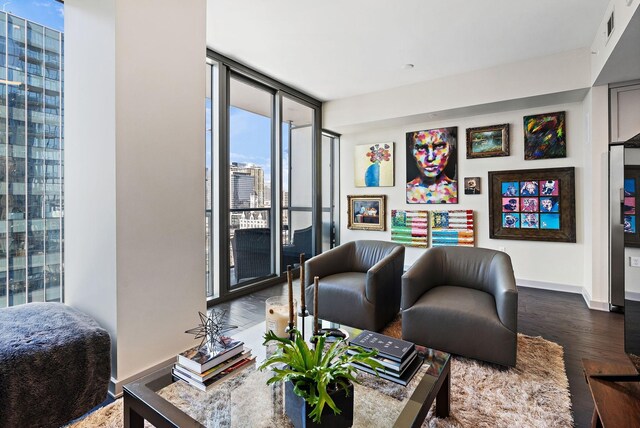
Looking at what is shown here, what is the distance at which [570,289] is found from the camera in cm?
413

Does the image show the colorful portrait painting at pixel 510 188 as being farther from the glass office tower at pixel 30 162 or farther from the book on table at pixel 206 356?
the glass office tower at pixel 30 162

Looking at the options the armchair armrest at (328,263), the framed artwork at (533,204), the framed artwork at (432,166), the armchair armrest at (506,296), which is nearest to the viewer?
the armchair armrest at (506,296)

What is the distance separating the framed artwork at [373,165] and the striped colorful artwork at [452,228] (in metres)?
0.98

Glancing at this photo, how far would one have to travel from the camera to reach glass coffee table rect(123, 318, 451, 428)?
1191 millimetres

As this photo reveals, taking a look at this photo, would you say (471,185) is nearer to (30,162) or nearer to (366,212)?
(366,212)

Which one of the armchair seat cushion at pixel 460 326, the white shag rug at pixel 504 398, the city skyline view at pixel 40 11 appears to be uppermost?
the city skyline view at pixel 40 11

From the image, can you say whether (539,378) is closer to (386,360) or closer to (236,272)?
(386,360)

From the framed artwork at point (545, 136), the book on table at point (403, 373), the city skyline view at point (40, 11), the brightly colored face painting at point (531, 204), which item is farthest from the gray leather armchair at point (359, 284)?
the city skyline view at point (40, 11)

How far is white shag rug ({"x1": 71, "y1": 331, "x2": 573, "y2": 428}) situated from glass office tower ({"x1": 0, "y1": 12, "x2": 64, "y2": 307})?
44.8 inches

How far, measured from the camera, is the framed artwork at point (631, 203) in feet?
4.45

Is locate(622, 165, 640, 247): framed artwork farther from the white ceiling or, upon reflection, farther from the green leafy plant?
the white ceiling

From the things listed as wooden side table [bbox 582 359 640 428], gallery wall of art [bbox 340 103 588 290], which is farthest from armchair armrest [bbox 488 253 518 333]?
gallery wall of art [bbox 340 103 588 290]

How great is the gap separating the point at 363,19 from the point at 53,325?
338 centimetres

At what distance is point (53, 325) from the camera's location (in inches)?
70.7
